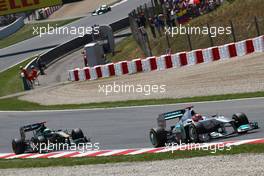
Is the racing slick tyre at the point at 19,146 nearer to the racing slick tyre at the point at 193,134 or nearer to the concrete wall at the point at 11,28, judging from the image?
the racing slick tyre at the point at 193,134

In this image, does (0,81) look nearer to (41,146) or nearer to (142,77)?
(142,77)

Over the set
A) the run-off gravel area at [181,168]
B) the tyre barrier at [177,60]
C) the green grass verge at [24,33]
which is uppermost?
the green grass verge at [24,33]

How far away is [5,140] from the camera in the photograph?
71.3ft

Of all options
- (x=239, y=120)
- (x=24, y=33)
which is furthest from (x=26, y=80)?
(x=24, y=33)

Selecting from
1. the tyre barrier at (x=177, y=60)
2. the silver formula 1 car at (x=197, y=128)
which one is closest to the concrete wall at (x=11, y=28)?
the tyre barrier at (x=177, y=60)

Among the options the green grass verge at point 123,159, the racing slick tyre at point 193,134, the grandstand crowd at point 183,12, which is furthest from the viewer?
the grandstand crowd at point 183,12

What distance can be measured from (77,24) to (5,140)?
48.8 meters

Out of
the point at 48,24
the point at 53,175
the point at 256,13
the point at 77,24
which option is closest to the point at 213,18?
the point at 256,13

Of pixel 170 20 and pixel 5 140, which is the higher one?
pixel 170 20

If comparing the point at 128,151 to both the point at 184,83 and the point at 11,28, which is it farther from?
the point at 11,28

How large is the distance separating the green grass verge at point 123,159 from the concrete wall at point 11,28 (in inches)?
2281

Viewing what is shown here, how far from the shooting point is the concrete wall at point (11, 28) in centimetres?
7338

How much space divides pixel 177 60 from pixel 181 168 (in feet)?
68.9

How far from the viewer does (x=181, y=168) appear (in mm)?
11984
